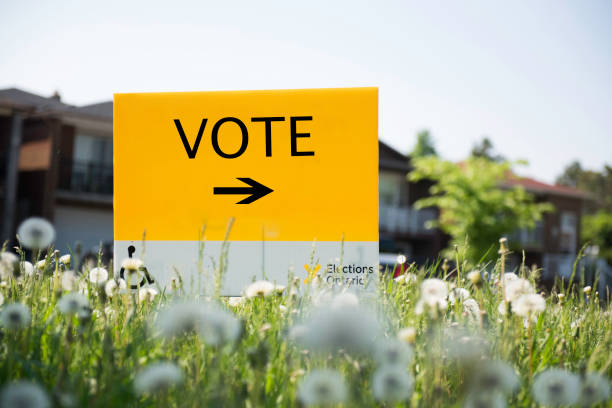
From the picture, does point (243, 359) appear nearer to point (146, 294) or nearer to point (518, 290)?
point (146, 294)

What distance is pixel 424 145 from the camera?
179 ft

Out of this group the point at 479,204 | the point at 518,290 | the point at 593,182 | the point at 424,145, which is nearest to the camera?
the point at 518,290

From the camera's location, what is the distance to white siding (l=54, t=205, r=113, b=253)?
2069cm

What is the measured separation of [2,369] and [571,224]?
39.6 metres

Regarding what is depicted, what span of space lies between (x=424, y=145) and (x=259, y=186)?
53441mm

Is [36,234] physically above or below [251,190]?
below

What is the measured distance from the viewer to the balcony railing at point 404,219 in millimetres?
28094

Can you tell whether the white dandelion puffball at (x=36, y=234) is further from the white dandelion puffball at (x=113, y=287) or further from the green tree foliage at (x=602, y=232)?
the green tree foliage at (x=602, y=232)

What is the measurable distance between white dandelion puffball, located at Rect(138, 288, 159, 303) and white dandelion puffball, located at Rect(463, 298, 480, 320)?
4.20ft

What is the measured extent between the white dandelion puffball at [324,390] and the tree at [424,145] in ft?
178

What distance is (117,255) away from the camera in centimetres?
288

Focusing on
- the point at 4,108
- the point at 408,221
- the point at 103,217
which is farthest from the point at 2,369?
the point at 408,221

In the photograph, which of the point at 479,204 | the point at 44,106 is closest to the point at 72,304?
the point at 44,106

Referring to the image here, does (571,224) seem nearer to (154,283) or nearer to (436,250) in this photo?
(436,250)
